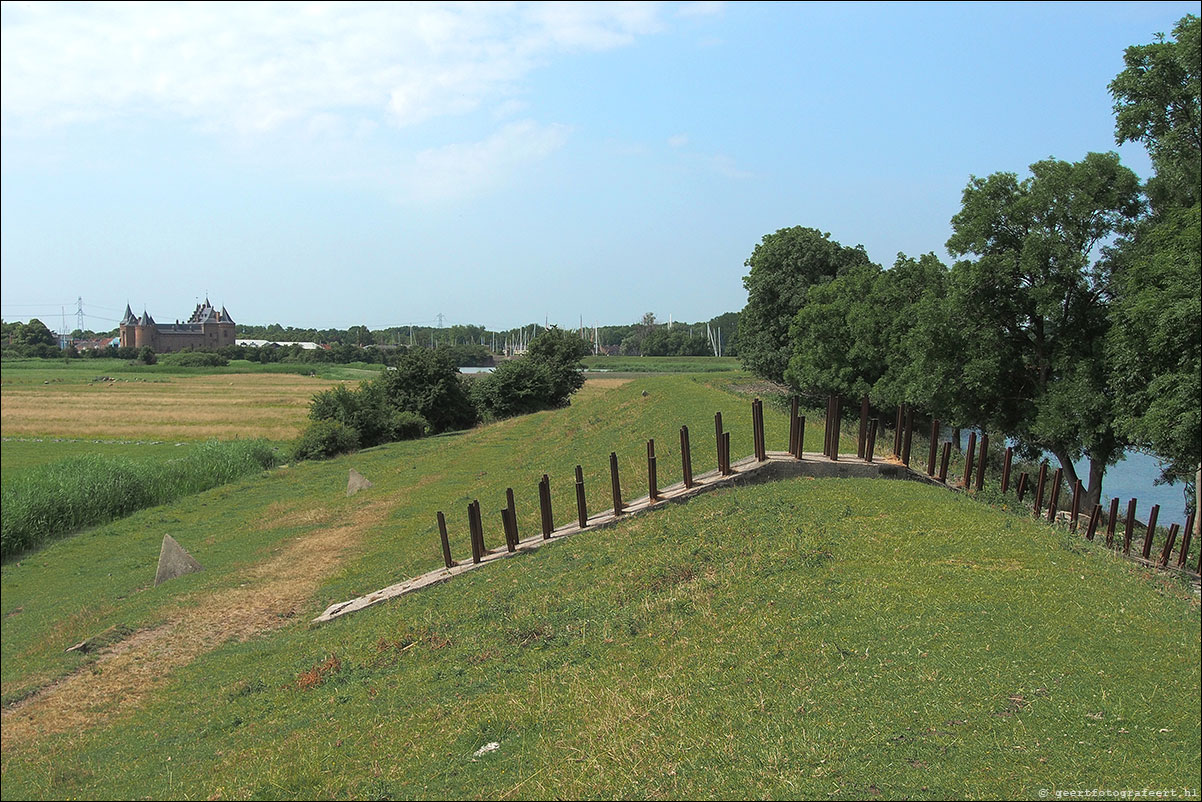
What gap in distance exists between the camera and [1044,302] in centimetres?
2075

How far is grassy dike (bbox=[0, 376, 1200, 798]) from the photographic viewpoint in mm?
6086

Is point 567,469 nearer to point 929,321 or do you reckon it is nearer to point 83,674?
point 929,321

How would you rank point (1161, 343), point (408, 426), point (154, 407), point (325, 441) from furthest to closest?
1. point (408, 426)
2. point (325, 441)
3. point (1161, 343)
4. point (154, 407)

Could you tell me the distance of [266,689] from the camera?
10398 mm

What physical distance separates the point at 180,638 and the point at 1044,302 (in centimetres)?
1936

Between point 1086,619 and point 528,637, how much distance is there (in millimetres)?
6376

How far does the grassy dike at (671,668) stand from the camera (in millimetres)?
6086

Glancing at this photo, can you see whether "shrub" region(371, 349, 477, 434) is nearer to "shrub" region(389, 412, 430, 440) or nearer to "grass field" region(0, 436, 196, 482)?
"shrub" region(389, 412, 430, 440)

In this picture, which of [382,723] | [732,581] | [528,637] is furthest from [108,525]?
[732,581]

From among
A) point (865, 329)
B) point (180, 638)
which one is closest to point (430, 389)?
point (865, 329)

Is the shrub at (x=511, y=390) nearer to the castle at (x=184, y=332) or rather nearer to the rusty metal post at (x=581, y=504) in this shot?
the rusty metal post at (x=581, y=504)

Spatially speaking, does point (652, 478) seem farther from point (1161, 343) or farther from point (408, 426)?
point (408, 426)

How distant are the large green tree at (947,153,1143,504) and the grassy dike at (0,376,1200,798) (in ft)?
26.8

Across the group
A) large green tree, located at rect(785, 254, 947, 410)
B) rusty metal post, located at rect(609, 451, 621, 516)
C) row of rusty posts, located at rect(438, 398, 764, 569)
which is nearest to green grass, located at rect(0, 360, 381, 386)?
row of rusty posts, located at rect(438, 398, 764, 569)
